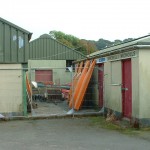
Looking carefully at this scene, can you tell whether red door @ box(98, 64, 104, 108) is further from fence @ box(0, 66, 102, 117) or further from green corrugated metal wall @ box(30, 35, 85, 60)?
green corrugated metal wall @ box(30, 35, 85, 60)

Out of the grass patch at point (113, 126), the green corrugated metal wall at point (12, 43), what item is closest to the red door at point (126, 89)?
the grass patch at point (113, 126)

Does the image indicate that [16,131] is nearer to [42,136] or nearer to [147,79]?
[42,136]

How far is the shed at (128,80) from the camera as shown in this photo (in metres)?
13.2

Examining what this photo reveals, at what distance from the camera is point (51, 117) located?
16.2m

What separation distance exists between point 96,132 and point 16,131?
2715mm

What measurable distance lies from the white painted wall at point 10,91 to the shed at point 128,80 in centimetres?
399

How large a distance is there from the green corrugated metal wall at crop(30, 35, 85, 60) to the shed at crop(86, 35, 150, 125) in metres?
13.7

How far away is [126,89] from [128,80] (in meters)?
0.39

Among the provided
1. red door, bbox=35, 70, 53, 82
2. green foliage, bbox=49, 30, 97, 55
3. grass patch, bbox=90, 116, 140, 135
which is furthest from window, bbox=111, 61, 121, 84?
green foliage, bbox=49, 30, 97, 55

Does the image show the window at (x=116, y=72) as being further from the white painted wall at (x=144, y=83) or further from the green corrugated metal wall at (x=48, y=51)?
the green corrugated metal wall at (x=48, y=51)

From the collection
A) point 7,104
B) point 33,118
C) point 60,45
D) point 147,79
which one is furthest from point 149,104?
point 60,45

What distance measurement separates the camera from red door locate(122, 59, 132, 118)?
14.3m

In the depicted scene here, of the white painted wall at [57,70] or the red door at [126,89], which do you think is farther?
A: the white painted wall at [57,70]

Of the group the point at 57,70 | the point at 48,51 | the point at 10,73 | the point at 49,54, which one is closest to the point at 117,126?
the point at 10,73
